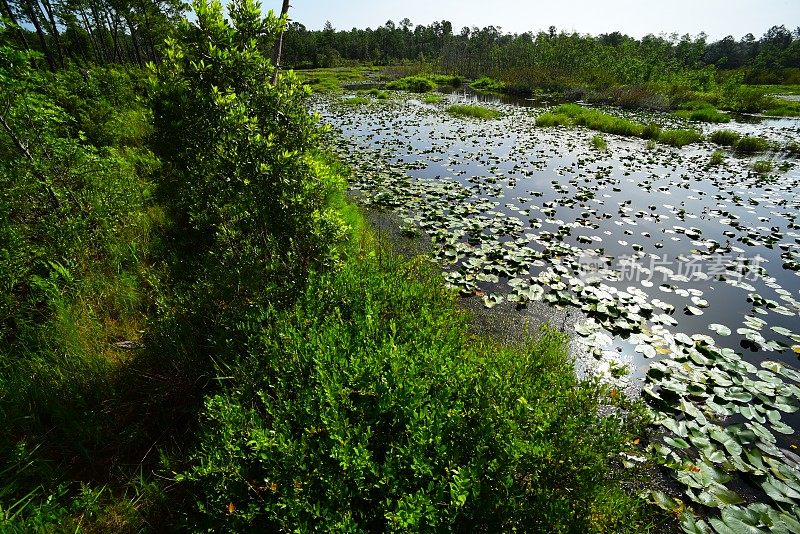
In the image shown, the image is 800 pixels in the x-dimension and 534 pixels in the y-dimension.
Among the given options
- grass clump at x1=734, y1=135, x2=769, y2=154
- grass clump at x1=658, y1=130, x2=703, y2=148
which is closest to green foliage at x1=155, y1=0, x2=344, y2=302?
grass clump at x1=658, y1=130, x2=703, y2=148

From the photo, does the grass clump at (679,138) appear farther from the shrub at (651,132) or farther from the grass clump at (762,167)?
the grass clump at (762,167)

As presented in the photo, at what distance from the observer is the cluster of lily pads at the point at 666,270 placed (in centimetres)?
353

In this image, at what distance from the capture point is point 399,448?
7.02ft

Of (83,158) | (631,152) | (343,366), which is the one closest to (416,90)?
(631,152)

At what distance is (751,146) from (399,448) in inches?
898

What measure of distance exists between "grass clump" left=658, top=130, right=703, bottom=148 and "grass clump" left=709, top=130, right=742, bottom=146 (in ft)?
2.79

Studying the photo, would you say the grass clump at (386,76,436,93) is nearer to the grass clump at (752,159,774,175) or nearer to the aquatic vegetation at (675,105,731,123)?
the aquatic vegetation at (675,105,731,123)

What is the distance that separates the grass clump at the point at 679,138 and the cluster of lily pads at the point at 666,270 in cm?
194

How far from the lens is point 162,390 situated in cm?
339

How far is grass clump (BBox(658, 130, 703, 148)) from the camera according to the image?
16.8 m

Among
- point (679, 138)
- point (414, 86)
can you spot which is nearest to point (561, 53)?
point (414, 86)

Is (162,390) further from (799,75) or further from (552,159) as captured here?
(799,75)

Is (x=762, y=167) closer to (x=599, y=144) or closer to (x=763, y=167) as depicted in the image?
(x=763, y=167)

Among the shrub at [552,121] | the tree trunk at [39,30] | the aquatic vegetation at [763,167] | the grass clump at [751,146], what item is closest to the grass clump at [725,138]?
the grass clump at [751,146]
